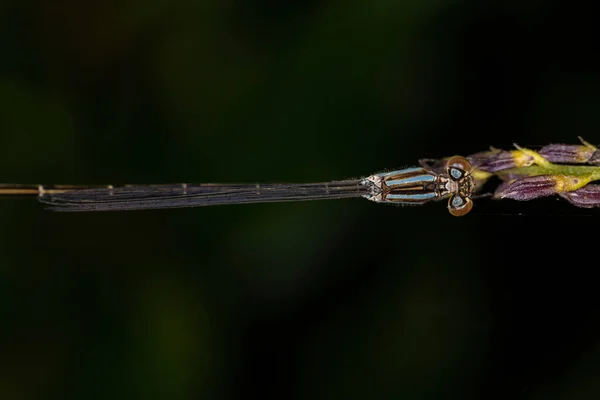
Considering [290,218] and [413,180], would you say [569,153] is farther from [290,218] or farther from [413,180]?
[290,218]

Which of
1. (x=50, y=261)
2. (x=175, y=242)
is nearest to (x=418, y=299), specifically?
(x=175, y=242)

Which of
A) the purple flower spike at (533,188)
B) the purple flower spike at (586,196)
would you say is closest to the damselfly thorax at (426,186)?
the purple flower spike at (533,188)

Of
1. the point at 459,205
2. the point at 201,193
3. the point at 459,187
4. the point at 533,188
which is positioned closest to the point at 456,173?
the point at 459,187

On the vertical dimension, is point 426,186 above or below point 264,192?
below

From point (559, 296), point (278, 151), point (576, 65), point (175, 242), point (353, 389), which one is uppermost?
point (576, 65)

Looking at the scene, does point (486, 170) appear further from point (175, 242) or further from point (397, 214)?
point (175, 242)

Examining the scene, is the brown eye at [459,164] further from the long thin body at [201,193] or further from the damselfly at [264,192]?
the long thin body at [201,193]

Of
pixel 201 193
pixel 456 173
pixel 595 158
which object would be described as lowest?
pixel 595 158
